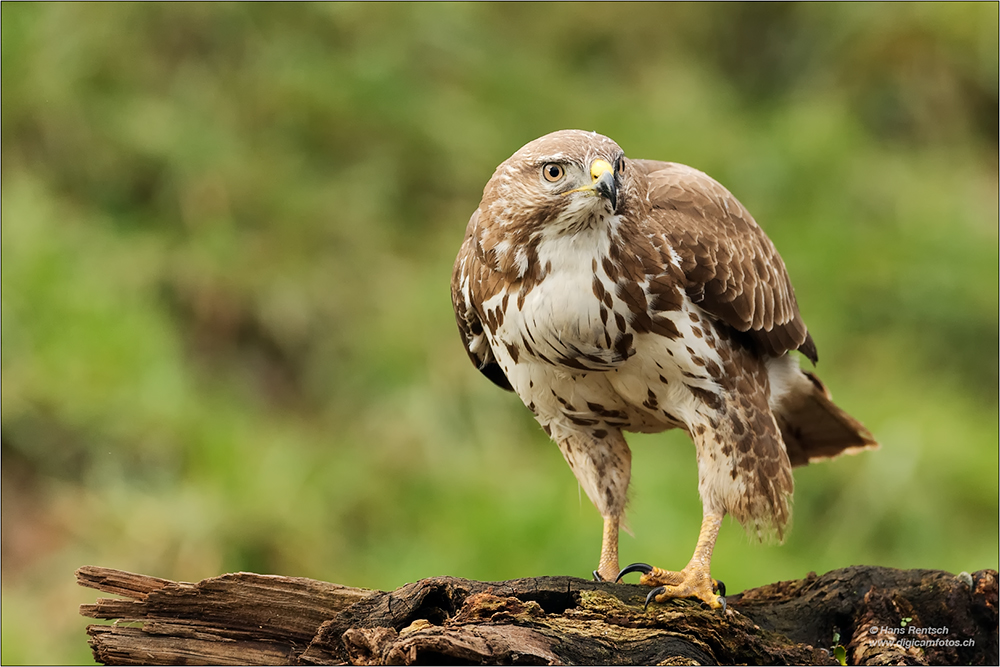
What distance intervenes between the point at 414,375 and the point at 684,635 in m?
4.43

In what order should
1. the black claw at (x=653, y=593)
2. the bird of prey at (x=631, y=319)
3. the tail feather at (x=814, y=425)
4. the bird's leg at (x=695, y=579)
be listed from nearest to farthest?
the bird of prey at (x=631, y=319) < the black claw at (x=653, y=593) < the bird's leg at (x=695, y=579) < the tail feather at (x=814, y=425)

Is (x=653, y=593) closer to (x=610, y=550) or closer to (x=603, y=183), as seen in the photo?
(x=610, y=550)

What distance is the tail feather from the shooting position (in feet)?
18.0

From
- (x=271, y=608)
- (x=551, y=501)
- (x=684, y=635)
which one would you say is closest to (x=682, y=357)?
(x=684, y=635)

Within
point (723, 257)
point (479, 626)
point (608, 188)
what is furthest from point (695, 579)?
point (608, 188)

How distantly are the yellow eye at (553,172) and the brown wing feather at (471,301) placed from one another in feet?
1.73

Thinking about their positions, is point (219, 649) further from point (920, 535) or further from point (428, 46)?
point (428, 46)

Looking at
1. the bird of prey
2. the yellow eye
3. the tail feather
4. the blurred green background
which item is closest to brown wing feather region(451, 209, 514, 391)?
the bird of prey

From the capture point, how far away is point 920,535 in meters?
8.17

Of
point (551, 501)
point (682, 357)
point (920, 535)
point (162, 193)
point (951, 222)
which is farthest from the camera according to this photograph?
point (951, 222)

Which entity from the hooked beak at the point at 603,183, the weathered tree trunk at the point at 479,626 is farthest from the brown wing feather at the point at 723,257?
the weathered tree trunk at the point at 479,626

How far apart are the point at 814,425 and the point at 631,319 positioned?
1.78m

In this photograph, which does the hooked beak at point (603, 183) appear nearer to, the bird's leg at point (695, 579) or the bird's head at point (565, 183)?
the bird's head at point (565, 183)

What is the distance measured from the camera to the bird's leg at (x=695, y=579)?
444 cm
